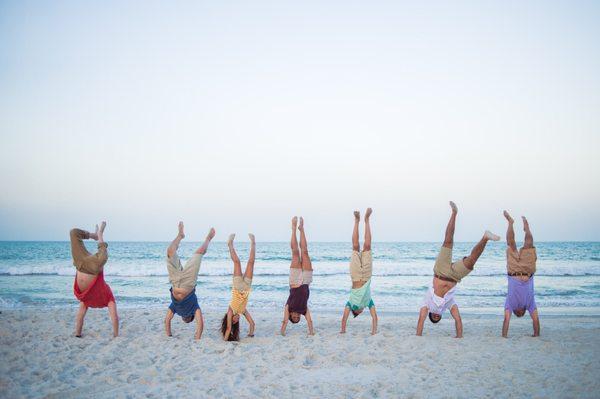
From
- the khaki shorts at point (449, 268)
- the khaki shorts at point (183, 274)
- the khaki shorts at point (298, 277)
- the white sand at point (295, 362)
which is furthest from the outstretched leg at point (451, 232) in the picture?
the khaki shorts at point (183, 274)

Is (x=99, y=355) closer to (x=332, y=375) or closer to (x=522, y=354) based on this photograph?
(x=332, y=375)

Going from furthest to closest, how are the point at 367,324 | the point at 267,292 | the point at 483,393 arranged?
the point at 267,292, the point at 367,324, the point at 483,393

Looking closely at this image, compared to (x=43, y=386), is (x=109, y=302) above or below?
above

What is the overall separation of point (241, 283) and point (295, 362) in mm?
2022

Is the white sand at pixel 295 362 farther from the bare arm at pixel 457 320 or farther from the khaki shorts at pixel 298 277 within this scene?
the khaki shorts at pixel 298 277

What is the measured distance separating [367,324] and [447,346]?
282cm

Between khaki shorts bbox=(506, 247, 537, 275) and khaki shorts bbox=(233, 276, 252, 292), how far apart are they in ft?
18.2

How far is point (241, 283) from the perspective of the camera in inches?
319

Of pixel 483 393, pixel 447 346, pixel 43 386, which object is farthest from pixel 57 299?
pixel 483 393

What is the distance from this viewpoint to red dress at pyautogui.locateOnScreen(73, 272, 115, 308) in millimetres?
7824

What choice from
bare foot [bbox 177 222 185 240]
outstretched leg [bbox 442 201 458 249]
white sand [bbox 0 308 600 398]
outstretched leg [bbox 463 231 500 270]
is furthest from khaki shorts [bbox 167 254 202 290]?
outstretched leg [bbox 463 231 500 270]

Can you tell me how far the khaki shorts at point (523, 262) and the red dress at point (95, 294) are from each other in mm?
8461

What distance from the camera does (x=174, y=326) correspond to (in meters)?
9.48

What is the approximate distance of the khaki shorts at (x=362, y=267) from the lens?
337 inches
